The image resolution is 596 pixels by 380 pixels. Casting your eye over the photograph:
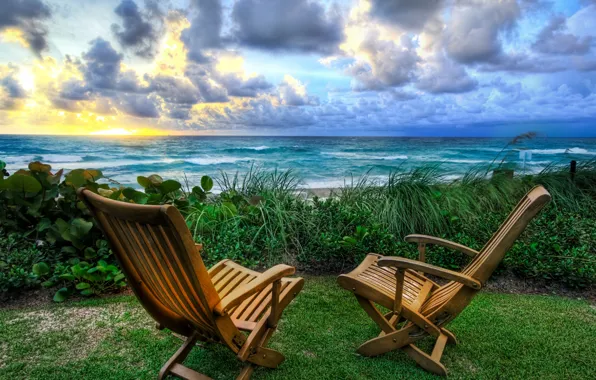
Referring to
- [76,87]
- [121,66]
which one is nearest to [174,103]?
[121,66]

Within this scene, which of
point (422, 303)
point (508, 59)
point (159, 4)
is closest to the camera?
point (422, 303)

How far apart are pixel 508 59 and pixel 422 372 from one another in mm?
20715

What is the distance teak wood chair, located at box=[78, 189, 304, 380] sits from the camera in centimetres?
168

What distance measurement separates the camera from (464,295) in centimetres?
228

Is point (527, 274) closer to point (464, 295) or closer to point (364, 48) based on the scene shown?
point (464, 295)

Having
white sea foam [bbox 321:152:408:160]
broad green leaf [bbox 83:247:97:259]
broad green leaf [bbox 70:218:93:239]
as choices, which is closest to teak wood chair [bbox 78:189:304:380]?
broad green leaf [bbox 83:247:97:259]

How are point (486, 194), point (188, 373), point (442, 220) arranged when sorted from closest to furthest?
point (188, 373), point (442, 220), point (486, 194)

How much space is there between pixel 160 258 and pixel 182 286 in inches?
6.9

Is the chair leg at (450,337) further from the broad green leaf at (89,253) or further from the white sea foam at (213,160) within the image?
the white sea foam at (213,160)

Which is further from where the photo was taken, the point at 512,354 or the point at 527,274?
the point at 527,274

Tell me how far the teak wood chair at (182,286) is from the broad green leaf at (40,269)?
1.88m

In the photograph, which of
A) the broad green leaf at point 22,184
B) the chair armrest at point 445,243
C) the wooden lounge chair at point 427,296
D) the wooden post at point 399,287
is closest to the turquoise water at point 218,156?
the broad green leaf at point 22,184

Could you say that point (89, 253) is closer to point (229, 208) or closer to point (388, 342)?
point (229, 208)

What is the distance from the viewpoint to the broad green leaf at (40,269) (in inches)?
133
